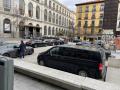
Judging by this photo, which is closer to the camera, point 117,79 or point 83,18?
point 117,79

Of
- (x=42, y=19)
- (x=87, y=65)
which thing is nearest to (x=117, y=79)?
(x=87, y=65)

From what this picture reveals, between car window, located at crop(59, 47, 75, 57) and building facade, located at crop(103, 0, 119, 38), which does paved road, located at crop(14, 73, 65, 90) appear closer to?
car window, located at crop(59, 47, 75, 57)

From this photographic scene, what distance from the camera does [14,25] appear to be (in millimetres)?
35062

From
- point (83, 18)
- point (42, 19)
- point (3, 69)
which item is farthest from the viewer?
point (83, 18)

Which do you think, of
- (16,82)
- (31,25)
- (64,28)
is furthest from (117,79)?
(64,28)

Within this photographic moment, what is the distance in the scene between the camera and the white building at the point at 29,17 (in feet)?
110

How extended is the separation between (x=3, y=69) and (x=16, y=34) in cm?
3584

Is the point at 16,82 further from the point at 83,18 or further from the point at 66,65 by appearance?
the point at 83,18

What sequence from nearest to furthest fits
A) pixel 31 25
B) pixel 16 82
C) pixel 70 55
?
pixel 16 82
pixel 70 55
pixel 31 25

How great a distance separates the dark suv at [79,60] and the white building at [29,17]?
2798cm

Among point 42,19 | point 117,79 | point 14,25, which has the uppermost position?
point 42,19

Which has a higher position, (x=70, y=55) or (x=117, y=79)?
(x=70, y=55)

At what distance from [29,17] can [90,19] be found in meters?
26.0

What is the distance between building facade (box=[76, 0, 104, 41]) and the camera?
52531mm
